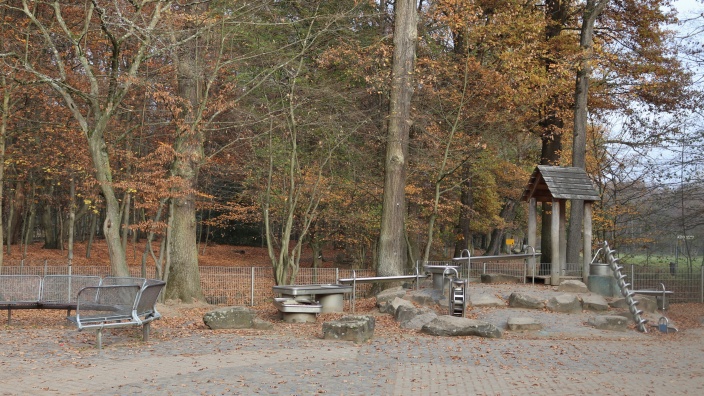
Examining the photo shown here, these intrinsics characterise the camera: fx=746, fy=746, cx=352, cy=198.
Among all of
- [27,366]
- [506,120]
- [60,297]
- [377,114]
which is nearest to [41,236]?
[377,114]

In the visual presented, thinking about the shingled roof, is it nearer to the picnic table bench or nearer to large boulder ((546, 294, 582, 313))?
large boulder ((546, 294, 582, 313))

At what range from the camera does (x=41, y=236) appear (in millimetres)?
51469

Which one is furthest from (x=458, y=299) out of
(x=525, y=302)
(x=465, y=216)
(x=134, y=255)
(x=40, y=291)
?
(x=134, y=255)

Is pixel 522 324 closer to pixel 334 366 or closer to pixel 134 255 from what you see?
pixel 334 366

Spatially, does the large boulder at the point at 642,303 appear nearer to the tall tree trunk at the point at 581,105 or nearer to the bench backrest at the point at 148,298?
the tall tree trunk at the point at 581,105

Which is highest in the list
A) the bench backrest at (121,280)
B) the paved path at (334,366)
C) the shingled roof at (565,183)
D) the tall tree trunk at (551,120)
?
the tall tree trunk at (551,120)

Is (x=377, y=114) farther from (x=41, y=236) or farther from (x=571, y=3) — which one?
(x=41, y=236)

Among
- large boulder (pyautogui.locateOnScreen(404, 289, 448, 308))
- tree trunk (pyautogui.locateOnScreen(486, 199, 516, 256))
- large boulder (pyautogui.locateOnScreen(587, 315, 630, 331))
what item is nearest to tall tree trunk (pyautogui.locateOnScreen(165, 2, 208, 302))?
large boulder (pyautogui.locateOnScreen(404, 289, 448, 308))

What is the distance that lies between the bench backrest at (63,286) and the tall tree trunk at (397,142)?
822 centimetres

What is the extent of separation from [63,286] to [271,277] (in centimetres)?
1017

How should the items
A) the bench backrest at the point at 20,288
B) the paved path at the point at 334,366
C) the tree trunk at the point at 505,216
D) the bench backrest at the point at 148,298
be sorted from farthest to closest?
the tree trunk at the point at 505,216 → the bench backrest at the point at 20,288 → the bench backrest at the point at 148,298 → the paved path at the point at 334,366

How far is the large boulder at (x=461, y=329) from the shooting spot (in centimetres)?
1324

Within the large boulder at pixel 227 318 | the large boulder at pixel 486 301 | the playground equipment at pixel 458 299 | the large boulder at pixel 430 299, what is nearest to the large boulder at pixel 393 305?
the large boulder at pixel 430 299

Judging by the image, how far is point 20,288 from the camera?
1387cm
